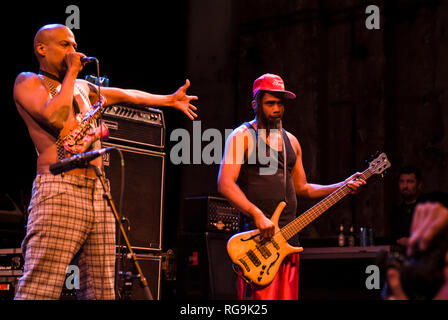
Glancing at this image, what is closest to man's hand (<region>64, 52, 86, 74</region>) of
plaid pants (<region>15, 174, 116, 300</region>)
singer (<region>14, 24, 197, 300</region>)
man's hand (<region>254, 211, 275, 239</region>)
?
singer (<region>14, 24, 197, 300</region>)

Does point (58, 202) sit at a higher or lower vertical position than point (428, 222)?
higher

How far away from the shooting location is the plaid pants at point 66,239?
110 inches

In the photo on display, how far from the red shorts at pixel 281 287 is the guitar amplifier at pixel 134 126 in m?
1.62

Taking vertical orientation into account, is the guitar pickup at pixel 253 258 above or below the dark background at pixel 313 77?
below

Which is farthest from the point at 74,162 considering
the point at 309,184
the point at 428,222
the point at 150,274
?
the point at 150,274

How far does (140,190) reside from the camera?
185 inches

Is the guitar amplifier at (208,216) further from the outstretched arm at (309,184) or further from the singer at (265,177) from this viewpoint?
the singer at (265,177)

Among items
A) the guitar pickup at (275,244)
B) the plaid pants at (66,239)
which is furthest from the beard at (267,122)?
the plaid pants at (66,239)

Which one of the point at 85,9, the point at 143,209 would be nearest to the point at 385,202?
the point at 143,209

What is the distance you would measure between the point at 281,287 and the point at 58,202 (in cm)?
149

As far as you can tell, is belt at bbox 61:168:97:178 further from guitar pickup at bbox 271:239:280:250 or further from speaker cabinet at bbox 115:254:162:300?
speaker cabinet at bbox 115:254:162:300

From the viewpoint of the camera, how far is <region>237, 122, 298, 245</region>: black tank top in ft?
12.3

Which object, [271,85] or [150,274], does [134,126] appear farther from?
[271,85]

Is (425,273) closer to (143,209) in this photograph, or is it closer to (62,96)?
(62,96)
